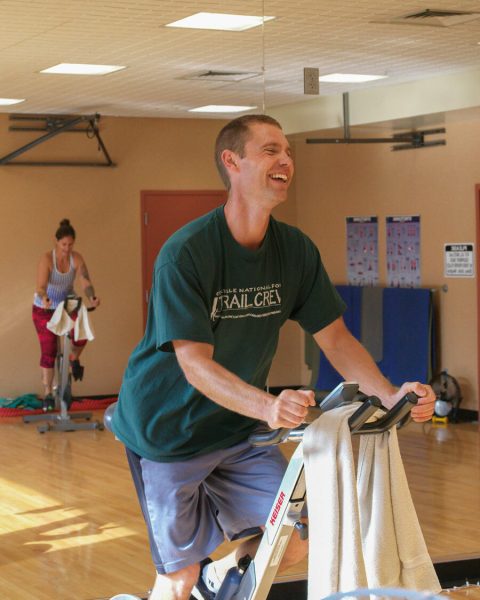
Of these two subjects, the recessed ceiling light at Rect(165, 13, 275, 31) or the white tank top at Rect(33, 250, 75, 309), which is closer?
the recessed ceiling light at Rect(165, 13, 275, 31)

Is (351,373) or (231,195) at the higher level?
(231,195)

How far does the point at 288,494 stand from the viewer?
228 cm

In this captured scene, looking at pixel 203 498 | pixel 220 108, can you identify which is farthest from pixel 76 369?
pixel 203 498

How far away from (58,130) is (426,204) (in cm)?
269

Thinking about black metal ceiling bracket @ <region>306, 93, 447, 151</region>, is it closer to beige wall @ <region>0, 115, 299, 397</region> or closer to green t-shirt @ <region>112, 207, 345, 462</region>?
beige wall @ <region>0, 115, 299, 397</region>

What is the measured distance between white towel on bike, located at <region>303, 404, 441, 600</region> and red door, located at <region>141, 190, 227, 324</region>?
603cm

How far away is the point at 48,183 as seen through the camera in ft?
27.7

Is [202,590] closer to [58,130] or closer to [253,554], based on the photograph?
[253,554]

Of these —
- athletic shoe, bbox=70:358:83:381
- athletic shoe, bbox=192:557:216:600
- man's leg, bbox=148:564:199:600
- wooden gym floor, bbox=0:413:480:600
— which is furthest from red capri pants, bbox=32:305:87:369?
man's leg, bbox=148:564:199:600

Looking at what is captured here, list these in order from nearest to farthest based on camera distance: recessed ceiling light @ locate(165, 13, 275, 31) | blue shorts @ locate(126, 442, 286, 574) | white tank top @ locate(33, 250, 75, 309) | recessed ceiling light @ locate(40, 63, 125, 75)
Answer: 1. blue shorts @ locate(126, 442, 286, 574)
2. recessed ceiling light @ locate(165, 13, 275, 31)
3. recessed ceiling light @ locate(40, 63, 125, 75)
4. white tank top @ locate(33, 250, 75, 309)

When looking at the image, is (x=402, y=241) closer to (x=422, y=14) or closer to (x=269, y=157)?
(x=422, y=14)

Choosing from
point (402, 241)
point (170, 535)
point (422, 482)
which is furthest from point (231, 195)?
point (402, 241)

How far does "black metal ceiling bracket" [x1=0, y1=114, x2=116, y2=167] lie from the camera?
26.6 ft

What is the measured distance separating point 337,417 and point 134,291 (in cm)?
652
